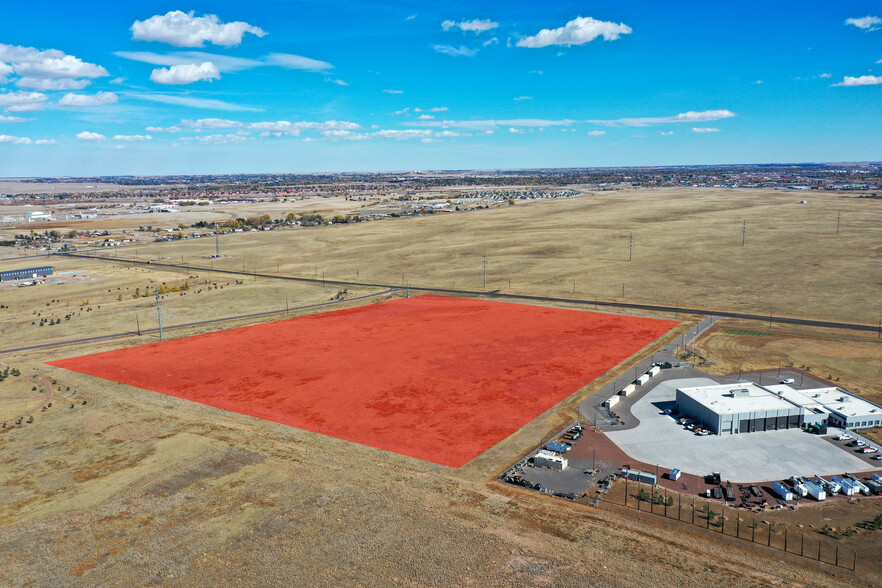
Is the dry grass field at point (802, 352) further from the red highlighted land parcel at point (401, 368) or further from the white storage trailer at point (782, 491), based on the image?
the white storage trailer at point (782, 491)

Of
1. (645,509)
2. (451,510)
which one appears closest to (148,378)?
(451,510)

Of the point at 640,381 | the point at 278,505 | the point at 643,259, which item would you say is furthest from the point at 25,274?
the point at 643,259

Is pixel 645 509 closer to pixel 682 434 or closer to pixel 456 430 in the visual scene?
pixel 682 434

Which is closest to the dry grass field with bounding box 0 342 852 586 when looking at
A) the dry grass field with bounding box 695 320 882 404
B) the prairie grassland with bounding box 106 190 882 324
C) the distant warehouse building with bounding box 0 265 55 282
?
the dry grass field with bounding box 695 320 882 404

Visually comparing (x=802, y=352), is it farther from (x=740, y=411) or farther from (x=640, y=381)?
(x=740, y=411)

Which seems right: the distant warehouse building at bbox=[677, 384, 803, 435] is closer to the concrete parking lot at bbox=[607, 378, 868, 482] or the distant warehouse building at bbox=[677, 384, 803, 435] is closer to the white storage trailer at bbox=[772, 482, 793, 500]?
the concrete parking lot at bbox=[607, 378, 868, 482]

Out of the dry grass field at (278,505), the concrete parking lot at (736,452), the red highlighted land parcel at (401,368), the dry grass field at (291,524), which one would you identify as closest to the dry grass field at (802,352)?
the dry grass field at (278,505)
